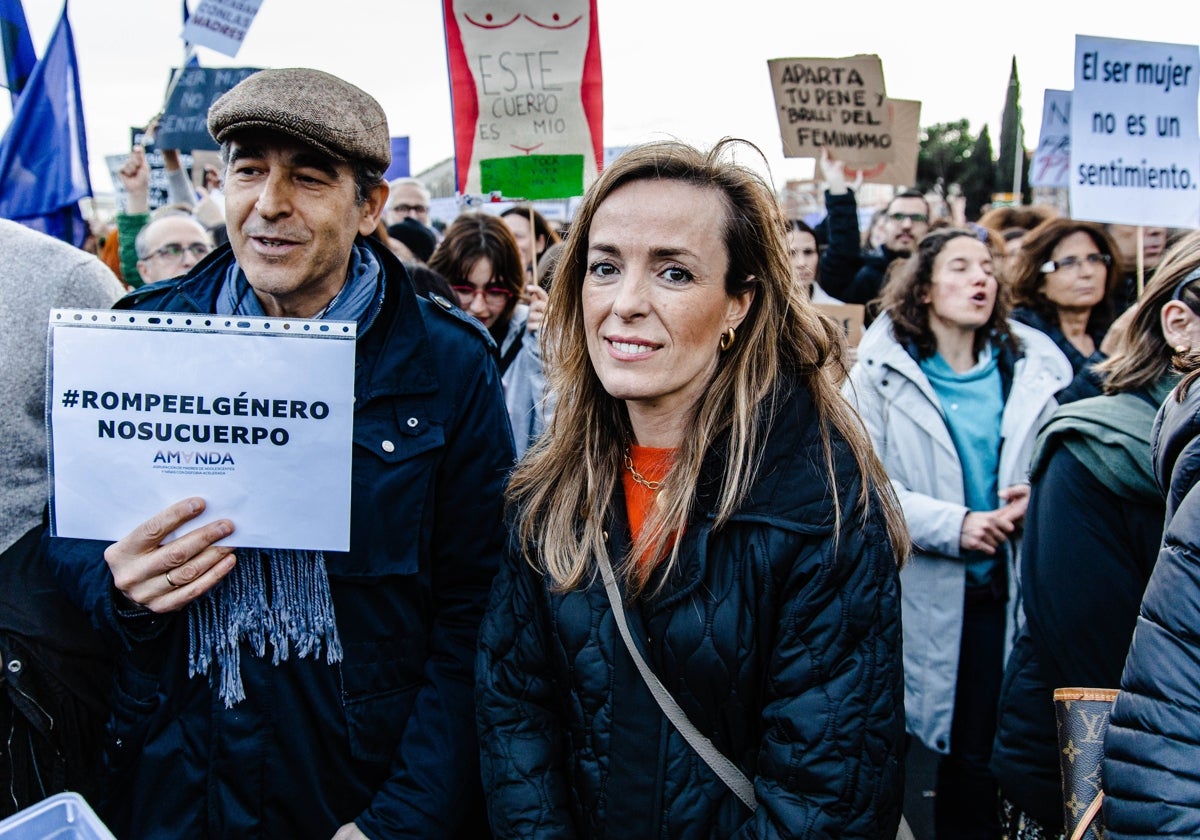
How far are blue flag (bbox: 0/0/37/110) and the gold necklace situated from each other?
10.7 feet

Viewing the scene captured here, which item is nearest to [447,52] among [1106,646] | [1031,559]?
[1031,559]

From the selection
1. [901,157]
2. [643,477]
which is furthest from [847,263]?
[643,477]

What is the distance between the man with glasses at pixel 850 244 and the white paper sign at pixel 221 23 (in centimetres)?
368

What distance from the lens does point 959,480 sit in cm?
318

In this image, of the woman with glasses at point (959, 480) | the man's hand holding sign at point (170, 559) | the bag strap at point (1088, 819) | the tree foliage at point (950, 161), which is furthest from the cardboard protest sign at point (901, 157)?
the tree foliage at point (950, 161)

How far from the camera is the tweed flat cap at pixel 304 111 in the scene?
172 cm

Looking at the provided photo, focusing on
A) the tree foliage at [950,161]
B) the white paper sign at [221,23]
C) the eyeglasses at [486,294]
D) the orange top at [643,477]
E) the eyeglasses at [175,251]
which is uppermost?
the tree foliage at [950,161]

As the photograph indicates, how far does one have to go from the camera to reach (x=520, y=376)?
12.9ft

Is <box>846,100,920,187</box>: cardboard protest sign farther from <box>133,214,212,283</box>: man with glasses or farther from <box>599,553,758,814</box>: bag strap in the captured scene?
<box>599,553,758,814</box>: bag strap

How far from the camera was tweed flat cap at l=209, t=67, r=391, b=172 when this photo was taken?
5.64 ft

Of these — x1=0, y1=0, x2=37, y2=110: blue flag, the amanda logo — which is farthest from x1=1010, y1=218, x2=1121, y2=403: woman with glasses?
x1=0, y1=0, x2=37, y2=110: blue flag

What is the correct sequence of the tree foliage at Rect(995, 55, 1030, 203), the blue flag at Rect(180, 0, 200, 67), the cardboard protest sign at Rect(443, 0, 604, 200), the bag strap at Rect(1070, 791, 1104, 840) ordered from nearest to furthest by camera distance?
the bag strap at Rect(1070, 791, 1104, 840) < the cardboard protest sign at Rect(443, 0, 604, 200) < the blue flag at Rect(180, 0, 200, 67) < the tree foliage at Rect(995, 55, 1030, 203)

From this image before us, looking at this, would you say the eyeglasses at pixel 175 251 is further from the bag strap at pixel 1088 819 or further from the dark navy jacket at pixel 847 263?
the bag strap at pixel 1088 819

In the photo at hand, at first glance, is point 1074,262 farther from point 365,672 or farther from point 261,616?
point 261,616
